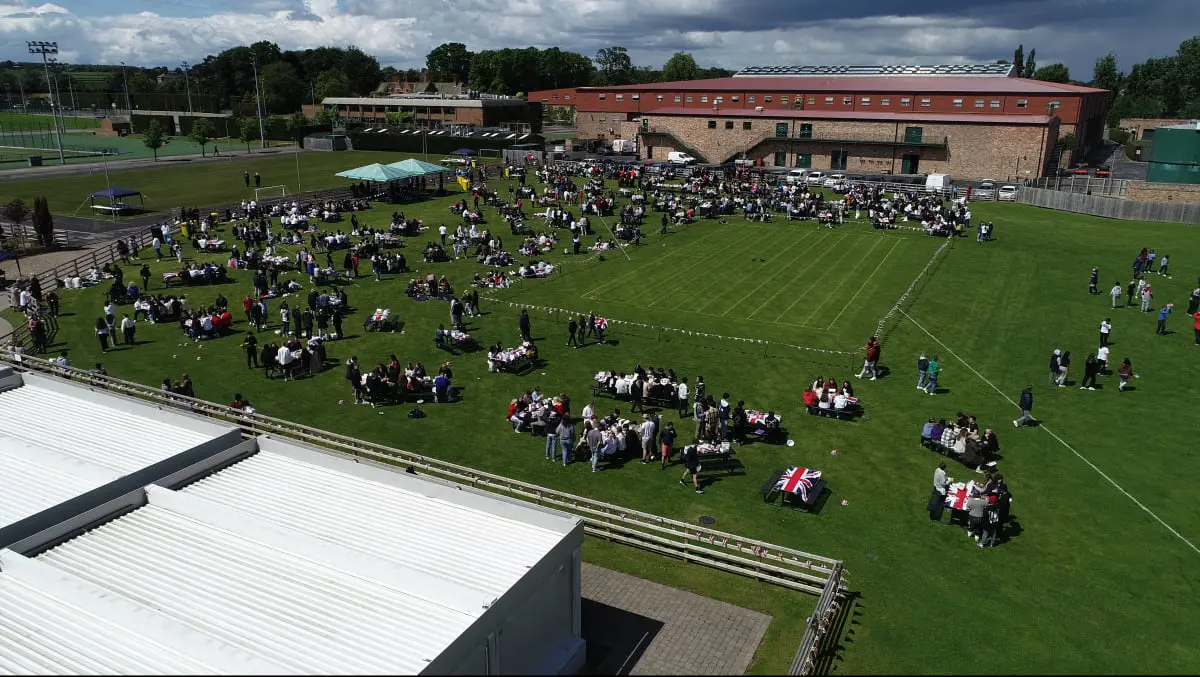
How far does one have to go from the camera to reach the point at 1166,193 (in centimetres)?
5162

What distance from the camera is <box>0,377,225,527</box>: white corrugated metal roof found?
44.3 feet

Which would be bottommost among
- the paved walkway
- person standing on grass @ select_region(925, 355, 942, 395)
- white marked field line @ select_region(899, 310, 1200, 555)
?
the paved walkway

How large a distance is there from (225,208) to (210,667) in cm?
4999

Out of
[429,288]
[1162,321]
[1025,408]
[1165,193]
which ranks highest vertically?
[1165,193]

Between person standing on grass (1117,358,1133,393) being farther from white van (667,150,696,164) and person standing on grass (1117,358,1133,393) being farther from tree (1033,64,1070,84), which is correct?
tree (1033,64,1070,84)

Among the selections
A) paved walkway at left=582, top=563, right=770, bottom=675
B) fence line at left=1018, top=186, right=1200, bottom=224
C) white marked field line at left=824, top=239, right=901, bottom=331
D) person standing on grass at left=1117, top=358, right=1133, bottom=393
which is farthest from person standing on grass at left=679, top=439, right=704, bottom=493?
fence line at left=1018, top=186, right=1200, bottom=224

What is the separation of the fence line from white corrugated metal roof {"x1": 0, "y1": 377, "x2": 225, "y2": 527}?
2151 inches

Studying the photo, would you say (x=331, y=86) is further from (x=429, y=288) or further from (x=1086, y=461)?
(x=1086, y=461)

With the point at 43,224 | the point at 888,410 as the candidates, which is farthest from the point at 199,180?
the point at 888,410

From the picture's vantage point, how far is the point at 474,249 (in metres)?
42.7

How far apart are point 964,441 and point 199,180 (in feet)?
230

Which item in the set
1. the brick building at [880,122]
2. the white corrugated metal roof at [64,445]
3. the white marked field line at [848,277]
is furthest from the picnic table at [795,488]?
the brick building at [880,122]

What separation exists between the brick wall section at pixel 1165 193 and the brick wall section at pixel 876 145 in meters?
13.2

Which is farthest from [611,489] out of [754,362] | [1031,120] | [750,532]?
[1031,120]
